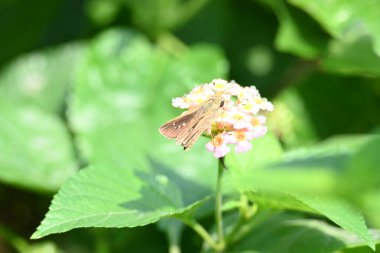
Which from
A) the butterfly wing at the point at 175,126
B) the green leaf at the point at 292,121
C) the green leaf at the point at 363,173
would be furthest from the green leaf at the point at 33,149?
the green leaf at the point at 363,173

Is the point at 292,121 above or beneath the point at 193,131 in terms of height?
above

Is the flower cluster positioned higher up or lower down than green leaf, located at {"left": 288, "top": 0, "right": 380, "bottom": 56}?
lower down

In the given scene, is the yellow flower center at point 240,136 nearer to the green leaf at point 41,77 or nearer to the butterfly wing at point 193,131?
the butterfly wing at point 193,131

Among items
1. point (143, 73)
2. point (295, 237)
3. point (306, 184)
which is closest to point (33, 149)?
point (143, 73)

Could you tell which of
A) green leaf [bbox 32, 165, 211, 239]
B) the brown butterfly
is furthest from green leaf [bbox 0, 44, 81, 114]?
the brown butterfly

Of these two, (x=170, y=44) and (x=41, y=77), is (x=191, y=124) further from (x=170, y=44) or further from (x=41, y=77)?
(x=41, y=77)

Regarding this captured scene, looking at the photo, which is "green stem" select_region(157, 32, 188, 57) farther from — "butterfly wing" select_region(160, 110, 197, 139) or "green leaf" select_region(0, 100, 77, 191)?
"butterfly wing" select_region(160, 110, 197, 139)
